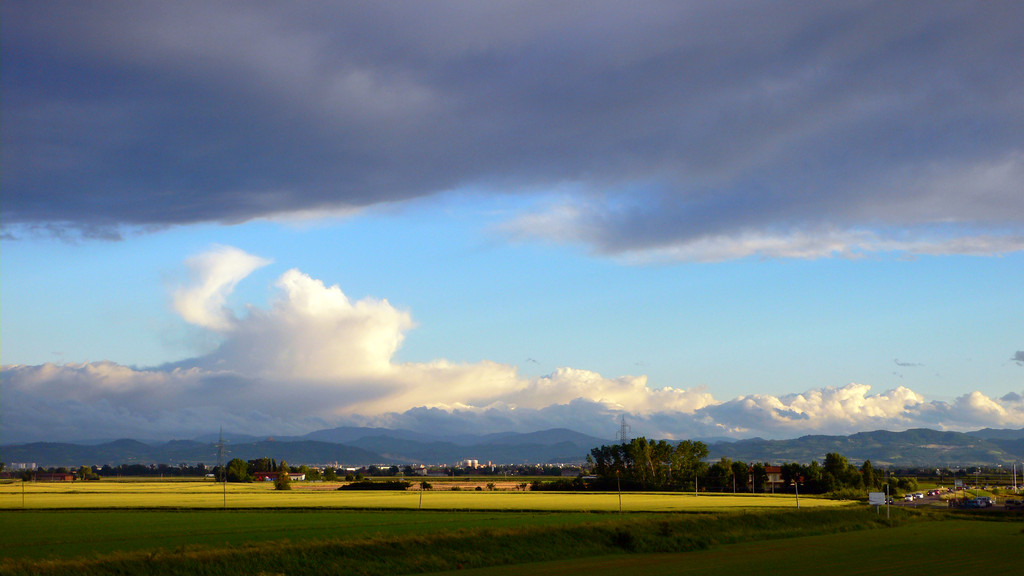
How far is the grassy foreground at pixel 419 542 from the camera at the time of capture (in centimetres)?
4022

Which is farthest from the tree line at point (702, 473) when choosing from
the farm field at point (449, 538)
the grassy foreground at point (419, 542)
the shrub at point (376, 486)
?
the grassy foreground at point (419, 542)

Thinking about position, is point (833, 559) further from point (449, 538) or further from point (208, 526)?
point (208, 526)

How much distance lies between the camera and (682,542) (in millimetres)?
58812

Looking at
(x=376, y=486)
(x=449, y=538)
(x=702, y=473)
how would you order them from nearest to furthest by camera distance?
1. (x=449, y=538)
2. (x=376, y=486)
3. (x=702, y=473)

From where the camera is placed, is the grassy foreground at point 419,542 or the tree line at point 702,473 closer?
the grassy foreground at point 419,542

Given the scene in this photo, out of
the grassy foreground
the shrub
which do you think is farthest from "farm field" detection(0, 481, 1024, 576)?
the shrub

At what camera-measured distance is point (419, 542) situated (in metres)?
49.4

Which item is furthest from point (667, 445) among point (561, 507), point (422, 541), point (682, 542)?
point (422, 541)

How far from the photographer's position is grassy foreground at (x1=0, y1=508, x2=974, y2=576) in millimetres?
40219

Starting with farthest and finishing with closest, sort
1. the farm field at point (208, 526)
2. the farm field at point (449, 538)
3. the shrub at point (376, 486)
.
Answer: the shrub at point (376, 486), the farm field at point (208, 526), the farm field at point (449, 538)

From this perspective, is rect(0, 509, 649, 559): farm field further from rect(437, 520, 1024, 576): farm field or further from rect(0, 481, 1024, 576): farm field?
rect(437, 520, 1024, 576): farm field

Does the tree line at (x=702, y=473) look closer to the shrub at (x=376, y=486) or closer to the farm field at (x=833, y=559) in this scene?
the shrub at (x=376, y=486)

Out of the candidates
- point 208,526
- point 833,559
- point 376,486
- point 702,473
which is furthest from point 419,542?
point 702,473

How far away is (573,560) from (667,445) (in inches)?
5447
